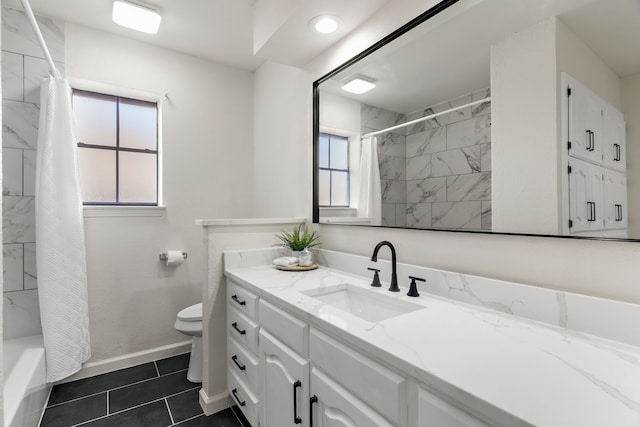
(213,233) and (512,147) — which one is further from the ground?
(512,147)

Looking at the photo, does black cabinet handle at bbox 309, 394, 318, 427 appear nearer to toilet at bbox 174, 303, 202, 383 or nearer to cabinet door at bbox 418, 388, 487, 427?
cabinet door at bbox 418, 388, 487, 427

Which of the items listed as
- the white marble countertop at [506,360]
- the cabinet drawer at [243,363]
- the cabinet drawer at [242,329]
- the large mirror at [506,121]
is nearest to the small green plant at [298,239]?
the large mirror at [506,121]

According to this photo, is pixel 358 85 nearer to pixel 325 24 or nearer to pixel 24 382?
pixel 325 24

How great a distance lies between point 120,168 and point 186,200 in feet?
1.79

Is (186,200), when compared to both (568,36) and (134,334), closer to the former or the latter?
Result: (134,334)

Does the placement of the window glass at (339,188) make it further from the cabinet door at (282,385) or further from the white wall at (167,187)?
the white wall at (167,187)

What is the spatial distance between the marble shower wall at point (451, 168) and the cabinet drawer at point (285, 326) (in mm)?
730

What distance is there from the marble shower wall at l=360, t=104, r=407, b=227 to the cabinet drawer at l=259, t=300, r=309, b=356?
2.37ft

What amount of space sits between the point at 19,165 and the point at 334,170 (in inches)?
82.0

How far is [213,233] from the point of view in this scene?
186cm

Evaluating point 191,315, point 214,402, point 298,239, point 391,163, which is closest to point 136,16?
point 298,239

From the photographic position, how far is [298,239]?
6.61 ft

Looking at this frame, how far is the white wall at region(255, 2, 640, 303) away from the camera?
3.12 feet

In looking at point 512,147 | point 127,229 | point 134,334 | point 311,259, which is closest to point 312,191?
point 311,259
